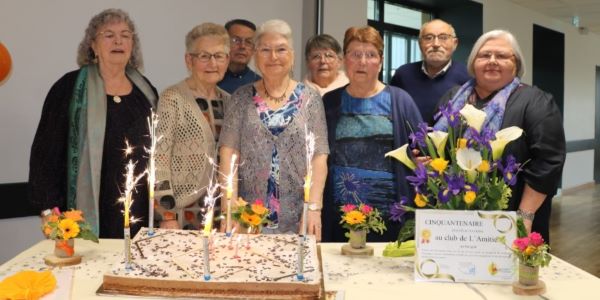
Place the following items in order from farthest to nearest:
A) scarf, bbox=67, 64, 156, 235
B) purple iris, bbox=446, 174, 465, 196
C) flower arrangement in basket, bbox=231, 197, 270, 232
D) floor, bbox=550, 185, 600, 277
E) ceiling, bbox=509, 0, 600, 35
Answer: ceiling, bbox=509, 0, 600, 35
floor, bbox=550, 185, 600, 277
scarf, bbox=67, 64, 156, 235
flower arrangement in basket, bbox=231, 197, 270, 232
purple iris, bbox=446, 174, 465, 196

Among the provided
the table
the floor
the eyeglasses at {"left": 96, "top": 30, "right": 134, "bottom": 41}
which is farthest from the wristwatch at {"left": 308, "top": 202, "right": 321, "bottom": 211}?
the floor

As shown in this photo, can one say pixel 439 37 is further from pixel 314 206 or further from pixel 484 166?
pixel 484 166

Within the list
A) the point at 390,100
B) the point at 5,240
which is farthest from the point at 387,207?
the point at 5,240

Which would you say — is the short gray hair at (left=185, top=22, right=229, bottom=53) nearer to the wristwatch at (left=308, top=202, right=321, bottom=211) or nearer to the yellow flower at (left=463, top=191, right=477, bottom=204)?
the wristwatch at (left=308, top=202, right=321, bottom=211)

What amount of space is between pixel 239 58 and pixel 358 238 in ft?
5.10

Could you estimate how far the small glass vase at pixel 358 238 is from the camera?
1.79 meters

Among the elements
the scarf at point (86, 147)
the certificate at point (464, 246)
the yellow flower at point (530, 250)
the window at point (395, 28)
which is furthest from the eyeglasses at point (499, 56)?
the window at point (395, 28)

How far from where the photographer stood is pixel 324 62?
290 cm

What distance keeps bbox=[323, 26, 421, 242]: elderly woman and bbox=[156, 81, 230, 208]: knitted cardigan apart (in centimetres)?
53

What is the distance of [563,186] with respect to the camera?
9734 millimetres

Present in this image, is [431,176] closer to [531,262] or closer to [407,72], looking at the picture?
[531,262]

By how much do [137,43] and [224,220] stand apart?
965 millimetres

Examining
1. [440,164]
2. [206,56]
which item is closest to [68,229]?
[206,56]

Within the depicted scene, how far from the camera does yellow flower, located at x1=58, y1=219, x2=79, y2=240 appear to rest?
163 cm
